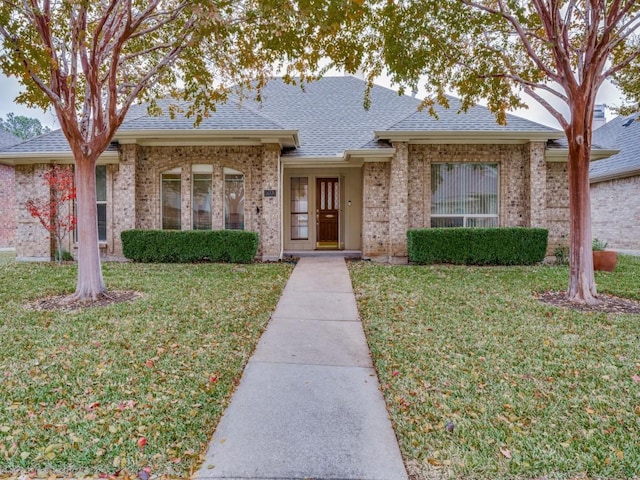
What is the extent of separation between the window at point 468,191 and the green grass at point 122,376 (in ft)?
20.5

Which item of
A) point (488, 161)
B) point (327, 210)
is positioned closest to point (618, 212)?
point (488, 161)

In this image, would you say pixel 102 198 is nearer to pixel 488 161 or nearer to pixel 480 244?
pixel 480 244

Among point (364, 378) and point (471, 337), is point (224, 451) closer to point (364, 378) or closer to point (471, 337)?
point (364, 378)

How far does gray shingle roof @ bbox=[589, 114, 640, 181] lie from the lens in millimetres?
13992

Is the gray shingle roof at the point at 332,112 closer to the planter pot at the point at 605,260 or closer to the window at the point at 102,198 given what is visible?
the window at the point at 102,198

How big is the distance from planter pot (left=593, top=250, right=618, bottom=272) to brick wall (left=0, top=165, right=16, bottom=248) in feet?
75.6

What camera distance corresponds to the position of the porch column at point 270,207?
10.4m

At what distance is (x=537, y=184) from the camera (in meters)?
10.2

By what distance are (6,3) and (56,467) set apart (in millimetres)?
6002

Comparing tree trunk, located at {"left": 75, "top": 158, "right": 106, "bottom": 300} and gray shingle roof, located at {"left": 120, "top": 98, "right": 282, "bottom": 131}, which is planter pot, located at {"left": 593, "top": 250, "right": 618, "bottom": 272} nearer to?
gray shingle roof, located at {"left": 120, "top": 98, "right": 282, "bottom": 131}

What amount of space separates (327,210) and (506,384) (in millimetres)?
9531

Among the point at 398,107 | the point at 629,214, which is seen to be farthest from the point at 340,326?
the point at 629,214

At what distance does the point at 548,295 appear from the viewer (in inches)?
266

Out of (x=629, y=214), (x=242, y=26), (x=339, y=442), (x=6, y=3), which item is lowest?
(x=339, y=442)
